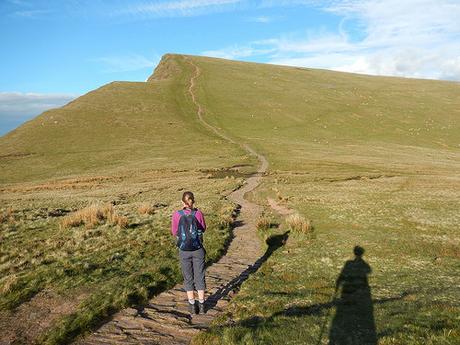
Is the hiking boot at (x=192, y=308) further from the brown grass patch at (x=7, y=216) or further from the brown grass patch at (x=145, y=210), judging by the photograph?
the brown grass patch at (x=7, y=216)

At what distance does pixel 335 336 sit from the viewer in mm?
9703

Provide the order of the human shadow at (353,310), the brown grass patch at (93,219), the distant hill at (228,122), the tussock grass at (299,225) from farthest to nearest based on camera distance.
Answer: the distant hill at (228,122), the brown grass patch at (93,219), the tussock grass at (299,225), the human shadow at (353,310)

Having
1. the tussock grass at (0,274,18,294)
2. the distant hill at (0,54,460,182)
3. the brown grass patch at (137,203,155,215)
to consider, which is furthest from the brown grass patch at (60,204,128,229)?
the distant hill at (0,54,460,182)

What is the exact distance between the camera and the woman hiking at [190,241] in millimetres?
11250

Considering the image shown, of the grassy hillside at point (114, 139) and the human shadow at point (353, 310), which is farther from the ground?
the grassy hillside at point (114, 139)

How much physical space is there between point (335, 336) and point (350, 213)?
1787cm

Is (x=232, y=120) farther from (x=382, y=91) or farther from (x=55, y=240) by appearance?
(x=55, y=240)

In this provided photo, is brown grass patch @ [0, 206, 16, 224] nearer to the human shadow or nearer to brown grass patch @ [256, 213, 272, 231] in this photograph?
brown grass patch @ [256, 213, 272, 231]

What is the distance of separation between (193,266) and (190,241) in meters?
0.99

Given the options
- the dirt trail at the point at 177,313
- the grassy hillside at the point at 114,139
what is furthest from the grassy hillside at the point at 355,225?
the grassy hillside at the point at 114,139

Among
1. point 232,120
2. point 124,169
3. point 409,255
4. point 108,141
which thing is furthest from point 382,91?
point 409,255

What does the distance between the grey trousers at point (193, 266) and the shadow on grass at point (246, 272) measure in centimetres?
102

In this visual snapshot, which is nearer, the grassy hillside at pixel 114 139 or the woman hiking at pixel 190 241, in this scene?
the woman hiking at pixel 190 241

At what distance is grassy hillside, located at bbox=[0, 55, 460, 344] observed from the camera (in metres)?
11.4
